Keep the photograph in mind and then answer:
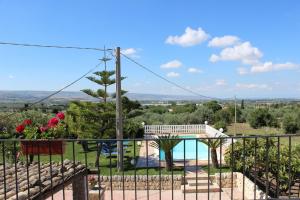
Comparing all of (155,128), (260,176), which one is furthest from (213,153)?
(155,128)

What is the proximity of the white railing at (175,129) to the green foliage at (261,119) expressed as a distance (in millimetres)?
6874

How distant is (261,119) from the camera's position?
956 inches

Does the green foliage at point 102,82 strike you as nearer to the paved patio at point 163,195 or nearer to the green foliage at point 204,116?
the paved patio at point 163,195

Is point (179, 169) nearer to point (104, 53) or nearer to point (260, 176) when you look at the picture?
point (260, 176)

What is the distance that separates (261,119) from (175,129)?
854 cm

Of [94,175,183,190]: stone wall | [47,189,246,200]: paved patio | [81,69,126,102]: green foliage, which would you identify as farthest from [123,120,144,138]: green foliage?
[47,189,246,200]: paved patio

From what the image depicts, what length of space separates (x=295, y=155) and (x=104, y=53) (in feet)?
20.4

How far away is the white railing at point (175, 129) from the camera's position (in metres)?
18.7

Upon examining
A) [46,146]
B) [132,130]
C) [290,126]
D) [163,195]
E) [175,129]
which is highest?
[46,146]

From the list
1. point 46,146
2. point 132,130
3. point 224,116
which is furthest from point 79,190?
point 224,116

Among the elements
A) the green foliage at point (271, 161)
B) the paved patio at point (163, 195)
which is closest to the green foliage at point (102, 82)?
the paved patio at point (163, 195)

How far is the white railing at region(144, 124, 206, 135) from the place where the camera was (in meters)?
18.7

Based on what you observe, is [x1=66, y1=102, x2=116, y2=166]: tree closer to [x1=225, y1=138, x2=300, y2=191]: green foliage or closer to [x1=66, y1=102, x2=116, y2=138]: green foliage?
[x1=66, y1=102, x2=116, y2=138]: green foliage

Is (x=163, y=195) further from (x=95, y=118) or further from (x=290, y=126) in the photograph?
(x=290, y=126)
